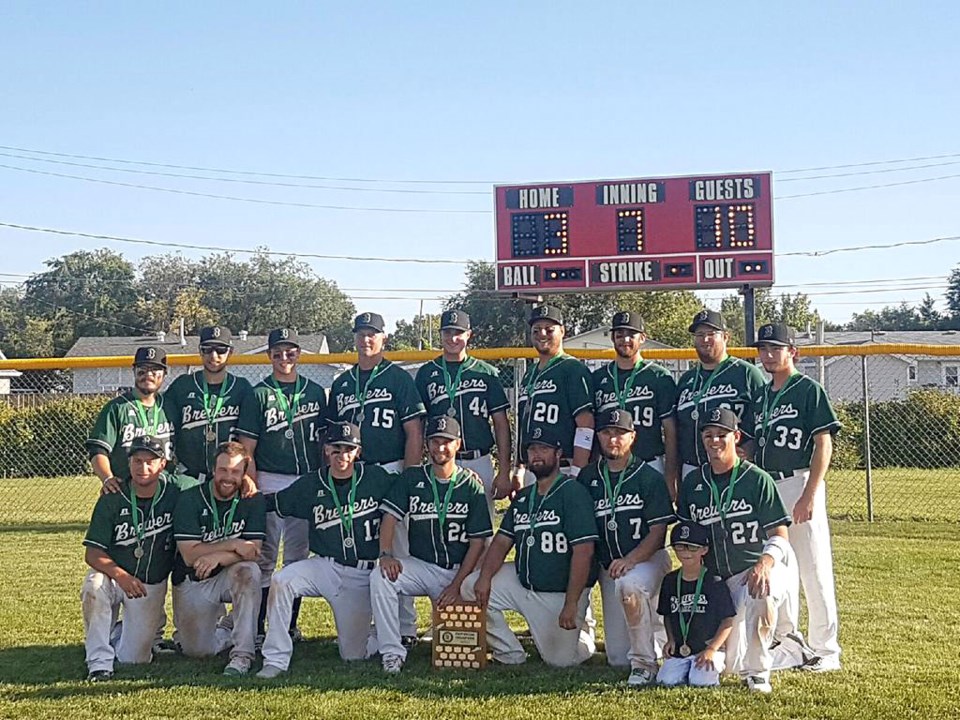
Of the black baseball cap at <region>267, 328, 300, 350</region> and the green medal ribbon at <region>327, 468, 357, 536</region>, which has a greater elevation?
the black baseball cap at <region>267, 328, 300, 350</region>

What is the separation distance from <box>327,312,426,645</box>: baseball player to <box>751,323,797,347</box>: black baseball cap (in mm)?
2078

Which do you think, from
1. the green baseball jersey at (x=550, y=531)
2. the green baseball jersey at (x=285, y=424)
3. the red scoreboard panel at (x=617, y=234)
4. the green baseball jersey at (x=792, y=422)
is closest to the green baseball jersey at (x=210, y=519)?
the green baseball jersey at (x=285, y=424)

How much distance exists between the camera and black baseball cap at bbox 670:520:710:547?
5.43 meters

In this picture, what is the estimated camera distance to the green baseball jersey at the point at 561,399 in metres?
6.43

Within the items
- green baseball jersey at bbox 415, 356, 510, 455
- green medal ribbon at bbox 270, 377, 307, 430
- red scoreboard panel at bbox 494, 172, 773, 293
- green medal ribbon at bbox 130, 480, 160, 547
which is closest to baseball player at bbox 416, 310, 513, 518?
green baseball jersey at bbox 415, 356, 510, 455

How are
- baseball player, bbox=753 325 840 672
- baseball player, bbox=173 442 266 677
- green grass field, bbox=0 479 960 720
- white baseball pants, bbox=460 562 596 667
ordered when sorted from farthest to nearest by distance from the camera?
baseball player, bbox=173 442 266 677 < white baseball pants, bbox=460 562 596 667 < baseball player, bbox=753 325 840 672 < green grass field, bbox=0 479 960 720

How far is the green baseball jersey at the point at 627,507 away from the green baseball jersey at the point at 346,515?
1.21 metres

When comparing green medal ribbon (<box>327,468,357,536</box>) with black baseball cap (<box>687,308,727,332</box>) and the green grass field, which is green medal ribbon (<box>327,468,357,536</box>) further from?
black baseball cap (<box>687,308,727,332</box>)

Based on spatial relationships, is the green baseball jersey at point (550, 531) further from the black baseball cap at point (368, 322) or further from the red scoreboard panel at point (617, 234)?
the red scoreboard panel at point (617, 234)

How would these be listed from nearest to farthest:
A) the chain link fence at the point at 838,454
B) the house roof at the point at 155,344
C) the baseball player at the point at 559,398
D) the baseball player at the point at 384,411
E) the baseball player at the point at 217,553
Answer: the baseball player at the point at 217,553
the baseball player at the point at 559,398
the baseball player at the point at 384,411
the chain link fence at the point at 838,454
the house roof at the point at 155,344

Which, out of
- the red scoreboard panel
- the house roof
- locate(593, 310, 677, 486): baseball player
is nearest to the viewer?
locate(593, 310, 677, 486): baseball player

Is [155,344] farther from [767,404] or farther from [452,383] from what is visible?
[767,404]

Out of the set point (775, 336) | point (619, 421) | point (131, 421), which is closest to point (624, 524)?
point (619, 421)

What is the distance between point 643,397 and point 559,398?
1.68 feet
